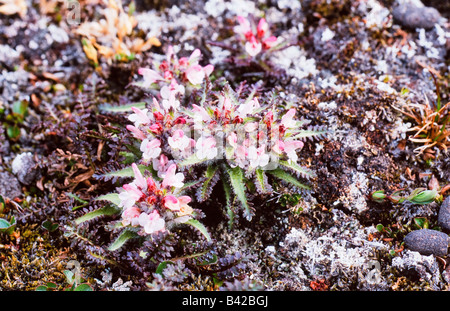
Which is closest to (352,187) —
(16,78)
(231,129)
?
(231,129)

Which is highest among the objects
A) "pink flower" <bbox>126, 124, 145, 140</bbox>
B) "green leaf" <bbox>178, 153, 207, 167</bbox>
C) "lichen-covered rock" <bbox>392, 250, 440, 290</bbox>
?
"pink flower" <bbox>126, 124, 145, 140</bbox>

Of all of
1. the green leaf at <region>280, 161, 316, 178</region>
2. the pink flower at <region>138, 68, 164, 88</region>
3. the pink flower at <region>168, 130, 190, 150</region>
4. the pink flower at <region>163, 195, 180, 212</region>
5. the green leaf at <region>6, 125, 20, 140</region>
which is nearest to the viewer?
the pink flower at <region>163, 195, 180, 212</region>

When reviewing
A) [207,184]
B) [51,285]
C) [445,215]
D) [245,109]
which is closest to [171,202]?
[207,184]

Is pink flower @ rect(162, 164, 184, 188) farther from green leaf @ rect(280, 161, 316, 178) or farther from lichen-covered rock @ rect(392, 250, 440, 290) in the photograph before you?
lichen-covered rock @ rect(392, 250, 440, 290)

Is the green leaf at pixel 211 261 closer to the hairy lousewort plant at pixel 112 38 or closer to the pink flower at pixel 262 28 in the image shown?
the pink flower at pixel 262 28

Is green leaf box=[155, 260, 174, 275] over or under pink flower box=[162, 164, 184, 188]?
under

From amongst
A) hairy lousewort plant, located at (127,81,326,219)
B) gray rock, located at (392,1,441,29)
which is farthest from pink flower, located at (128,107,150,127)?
gray rock, located at (392,1,441,29)

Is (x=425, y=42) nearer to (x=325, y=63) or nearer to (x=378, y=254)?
(x=325, y=63)
